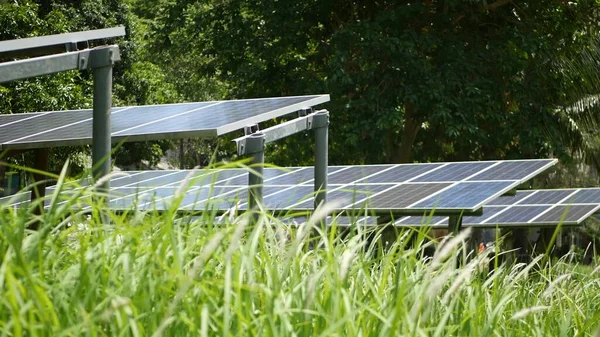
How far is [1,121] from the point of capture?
984cm

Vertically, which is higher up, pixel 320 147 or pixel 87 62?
pixel 87 62

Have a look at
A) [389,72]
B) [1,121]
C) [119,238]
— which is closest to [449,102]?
[389,72]

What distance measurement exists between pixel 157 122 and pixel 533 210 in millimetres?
8791

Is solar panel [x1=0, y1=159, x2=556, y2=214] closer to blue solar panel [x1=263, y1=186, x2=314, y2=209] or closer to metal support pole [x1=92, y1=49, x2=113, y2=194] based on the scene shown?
blue solar panel [x1=263, y1=186, x2=314, y2=209]

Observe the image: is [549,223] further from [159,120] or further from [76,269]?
[76,269]

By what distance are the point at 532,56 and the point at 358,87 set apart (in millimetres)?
4203

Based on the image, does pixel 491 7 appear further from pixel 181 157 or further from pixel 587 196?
pixel 181 157

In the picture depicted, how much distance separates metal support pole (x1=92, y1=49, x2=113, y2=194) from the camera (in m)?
5.53

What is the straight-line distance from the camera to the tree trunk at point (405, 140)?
23.4m

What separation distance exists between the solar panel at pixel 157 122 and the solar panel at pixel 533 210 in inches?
214

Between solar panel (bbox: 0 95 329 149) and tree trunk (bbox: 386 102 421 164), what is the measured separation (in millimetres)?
14703

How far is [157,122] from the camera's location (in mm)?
7242

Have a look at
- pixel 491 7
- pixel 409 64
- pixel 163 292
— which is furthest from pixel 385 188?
pixel 491 7

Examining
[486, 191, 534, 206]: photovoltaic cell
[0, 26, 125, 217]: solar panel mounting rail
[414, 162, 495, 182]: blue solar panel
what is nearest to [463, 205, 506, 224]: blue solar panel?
[486, 191, 534, 206]: photovoltaic cell
